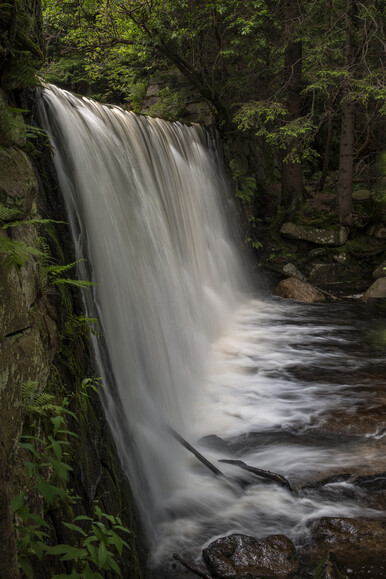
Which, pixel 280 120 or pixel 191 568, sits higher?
pixel 280 120

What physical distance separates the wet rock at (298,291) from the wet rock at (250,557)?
831cm

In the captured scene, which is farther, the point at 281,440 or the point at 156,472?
the point at 281,440

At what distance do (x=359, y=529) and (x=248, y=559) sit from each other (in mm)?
986

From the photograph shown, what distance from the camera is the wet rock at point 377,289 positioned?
38.1 ft

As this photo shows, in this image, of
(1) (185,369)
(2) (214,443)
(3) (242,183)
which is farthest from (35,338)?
(3) (242,183)

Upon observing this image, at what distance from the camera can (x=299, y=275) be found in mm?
13102

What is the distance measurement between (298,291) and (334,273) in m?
1.41

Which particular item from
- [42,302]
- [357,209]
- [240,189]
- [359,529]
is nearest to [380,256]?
[357,209]

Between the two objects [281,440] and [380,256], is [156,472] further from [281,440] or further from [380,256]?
[380,256]

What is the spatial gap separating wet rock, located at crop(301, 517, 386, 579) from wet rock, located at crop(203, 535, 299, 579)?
6.8 inches

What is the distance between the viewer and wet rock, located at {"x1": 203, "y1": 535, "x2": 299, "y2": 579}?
145 inches

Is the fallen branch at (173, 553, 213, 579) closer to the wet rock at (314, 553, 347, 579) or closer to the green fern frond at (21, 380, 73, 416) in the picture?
the wet rock at (314, 553, 347, 579)

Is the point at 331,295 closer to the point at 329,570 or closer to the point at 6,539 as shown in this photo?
the point at 329,570

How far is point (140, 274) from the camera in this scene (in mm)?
6270
